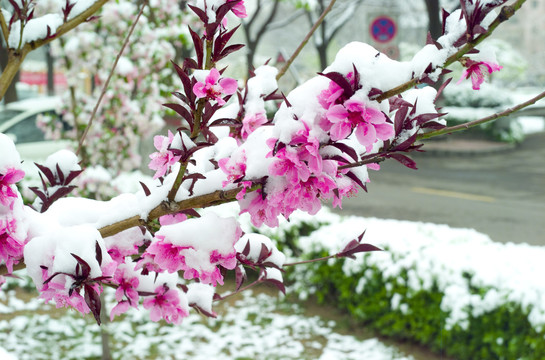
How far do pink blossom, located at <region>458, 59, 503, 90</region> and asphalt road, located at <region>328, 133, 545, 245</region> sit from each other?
676cm

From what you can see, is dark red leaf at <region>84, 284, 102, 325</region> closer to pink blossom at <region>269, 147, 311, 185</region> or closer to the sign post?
pink blossom at <region>269, 147, 311, 185</region>

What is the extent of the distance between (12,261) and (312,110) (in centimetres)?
75

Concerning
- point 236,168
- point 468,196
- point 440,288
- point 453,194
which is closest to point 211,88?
point 236,168

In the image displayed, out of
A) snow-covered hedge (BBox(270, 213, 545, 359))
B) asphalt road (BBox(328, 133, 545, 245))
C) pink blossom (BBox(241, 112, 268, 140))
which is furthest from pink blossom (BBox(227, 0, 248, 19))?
asphalt road (BBox(328, 133, 545, 245))

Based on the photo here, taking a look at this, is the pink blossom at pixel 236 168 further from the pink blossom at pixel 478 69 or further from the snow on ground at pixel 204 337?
the snow on ground at pixel 204 337

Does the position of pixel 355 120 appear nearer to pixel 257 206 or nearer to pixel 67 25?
pixel 257 206

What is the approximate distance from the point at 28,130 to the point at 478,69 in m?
9.24

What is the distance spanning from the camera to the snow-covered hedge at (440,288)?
3.72m

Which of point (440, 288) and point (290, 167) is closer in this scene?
point (290, 167)

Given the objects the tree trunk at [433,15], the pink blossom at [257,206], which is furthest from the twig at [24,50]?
the tree trunk at [433,15]

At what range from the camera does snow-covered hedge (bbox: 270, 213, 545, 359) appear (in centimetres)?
372

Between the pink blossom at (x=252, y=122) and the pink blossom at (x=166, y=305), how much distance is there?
536mm

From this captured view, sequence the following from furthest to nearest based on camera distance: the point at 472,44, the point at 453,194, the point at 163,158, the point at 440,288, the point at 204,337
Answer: the point at 453,194
the point at 204,337
the point at 440,288
the point at 163,158
the point at 472,44

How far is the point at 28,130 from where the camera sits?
9258 millimetres
